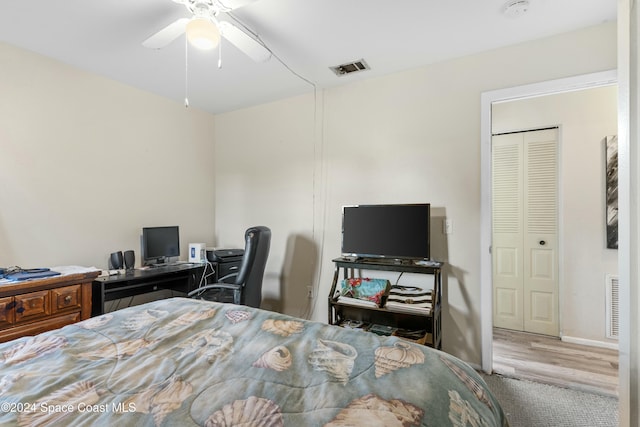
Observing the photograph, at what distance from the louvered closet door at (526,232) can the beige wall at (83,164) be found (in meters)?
3.56

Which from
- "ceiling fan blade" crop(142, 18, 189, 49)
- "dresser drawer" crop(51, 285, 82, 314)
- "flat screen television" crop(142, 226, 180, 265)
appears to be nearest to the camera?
"ceiling fan blade" crop(142, 18, 189, 49)

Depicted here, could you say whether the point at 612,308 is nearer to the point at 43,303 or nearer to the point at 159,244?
the point at 159,244

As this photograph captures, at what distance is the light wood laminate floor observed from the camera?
2252 millimetres

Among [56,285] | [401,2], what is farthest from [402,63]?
[56,285]

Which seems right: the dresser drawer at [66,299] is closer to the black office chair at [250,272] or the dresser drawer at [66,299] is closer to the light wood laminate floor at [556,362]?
the black office chair at [250,272]

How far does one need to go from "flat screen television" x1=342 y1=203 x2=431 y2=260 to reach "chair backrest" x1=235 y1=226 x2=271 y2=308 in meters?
0.73

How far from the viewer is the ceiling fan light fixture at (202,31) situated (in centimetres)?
157

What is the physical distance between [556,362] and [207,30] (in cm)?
350

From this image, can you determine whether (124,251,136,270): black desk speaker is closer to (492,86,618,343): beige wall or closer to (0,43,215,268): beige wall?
(0,43,215,268): beige wall

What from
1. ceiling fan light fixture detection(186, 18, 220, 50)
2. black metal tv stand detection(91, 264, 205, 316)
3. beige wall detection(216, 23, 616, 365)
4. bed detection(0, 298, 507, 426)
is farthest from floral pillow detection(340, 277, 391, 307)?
ceiling fan light fixture detection(186, 18, 220, 50)

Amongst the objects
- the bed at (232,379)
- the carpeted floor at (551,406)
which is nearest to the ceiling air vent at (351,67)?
the bed at (232,379)

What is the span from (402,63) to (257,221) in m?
2.23

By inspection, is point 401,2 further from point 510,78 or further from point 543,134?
point 543,134

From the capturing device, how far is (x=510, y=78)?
7.81ft
